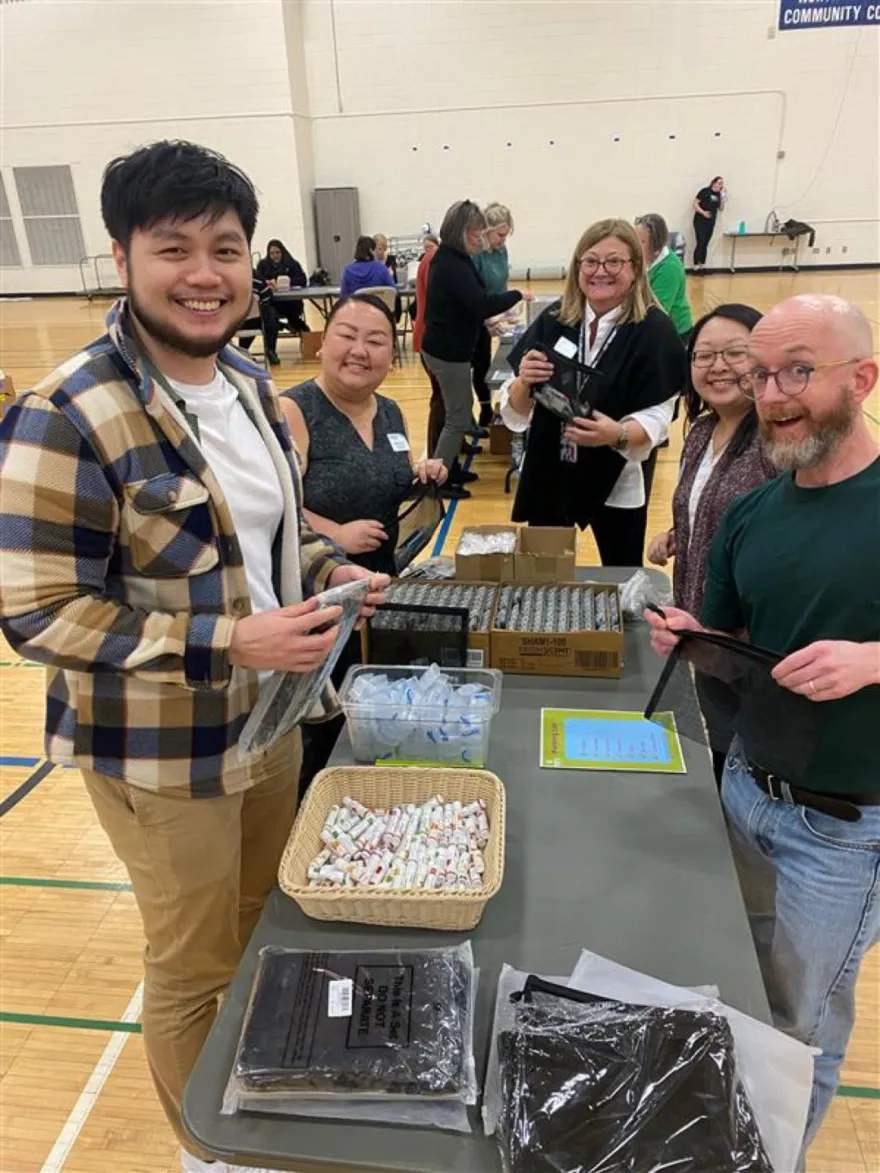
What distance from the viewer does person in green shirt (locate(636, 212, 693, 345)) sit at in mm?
5152

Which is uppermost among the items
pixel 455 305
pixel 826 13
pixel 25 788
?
pixel 826 13

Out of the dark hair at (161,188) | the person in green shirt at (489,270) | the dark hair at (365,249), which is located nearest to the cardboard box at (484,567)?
the dark hair at (161,188)

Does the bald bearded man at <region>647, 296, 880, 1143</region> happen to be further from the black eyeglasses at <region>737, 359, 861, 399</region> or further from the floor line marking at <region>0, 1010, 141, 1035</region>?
the floor line marking at <region>0, 1010, 141, 1035</region>

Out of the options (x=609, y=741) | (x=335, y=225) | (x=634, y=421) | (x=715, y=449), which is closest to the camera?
(x=609, y=741)

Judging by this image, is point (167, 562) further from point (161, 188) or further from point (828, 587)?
point (828, 587)

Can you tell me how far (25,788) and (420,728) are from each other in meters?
2.31

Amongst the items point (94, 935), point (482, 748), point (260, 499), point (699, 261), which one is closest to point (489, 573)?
point (482, 748)

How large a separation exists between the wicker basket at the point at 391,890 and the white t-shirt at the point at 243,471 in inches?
15.4

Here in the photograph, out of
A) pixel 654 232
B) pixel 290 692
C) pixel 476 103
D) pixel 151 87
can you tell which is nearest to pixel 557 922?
pixel 290 692

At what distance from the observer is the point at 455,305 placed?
5043mm

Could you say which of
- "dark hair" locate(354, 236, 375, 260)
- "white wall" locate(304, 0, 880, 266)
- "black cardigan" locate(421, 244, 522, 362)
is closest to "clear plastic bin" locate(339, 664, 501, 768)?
"black cardigan" locate(421, 244, 522, 362)

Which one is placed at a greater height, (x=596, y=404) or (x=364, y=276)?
(x=364, y=276)

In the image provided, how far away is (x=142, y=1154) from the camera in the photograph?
1.89 meters

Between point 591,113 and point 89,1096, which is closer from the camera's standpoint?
point 89,1096
